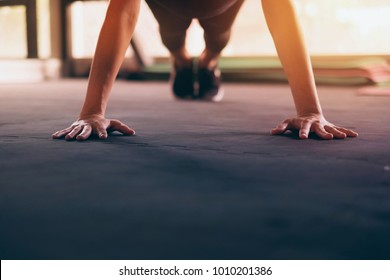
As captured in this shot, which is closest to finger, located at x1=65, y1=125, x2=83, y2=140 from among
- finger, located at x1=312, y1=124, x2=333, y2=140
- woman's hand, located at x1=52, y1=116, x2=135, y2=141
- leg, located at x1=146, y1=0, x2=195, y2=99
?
woman's hand, located at x1=52, y1=116, x2=135, y2=141

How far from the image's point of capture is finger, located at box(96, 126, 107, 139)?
141cm

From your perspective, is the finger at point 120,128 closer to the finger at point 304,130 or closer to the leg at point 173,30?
the finger at point 304,130

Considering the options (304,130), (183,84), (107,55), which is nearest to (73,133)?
(107,55)

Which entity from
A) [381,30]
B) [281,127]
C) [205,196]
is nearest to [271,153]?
[281,127]

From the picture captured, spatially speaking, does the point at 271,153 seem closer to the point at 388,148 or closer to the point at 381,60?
the point at 388,148

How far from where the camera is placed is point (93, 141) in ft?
4.53

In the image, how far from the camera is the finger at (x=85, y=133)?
4.52 feet

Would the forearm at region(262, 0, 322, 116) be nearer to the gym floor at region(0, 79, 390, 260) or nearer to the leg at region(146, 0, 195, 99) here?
the gym floor at region(0, 79, 390, 260)

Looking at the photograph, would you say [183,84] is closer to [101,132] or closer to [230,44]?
[101,132]

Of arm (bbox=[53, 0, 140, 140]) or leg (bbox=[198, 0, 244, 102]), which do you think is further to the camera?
leg (bbox=[198, 0, 244, 102])

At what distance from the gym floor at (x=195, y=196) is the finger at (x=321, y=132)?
→ 0.04m

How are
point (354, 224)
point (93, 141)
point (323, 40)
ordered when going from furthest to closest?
point (323, 40)
point (93, 141)
point (354, 224)

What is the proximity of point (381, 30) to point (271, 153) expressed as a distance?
397 cm

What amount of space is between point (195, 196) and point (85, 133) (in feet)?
2.17
